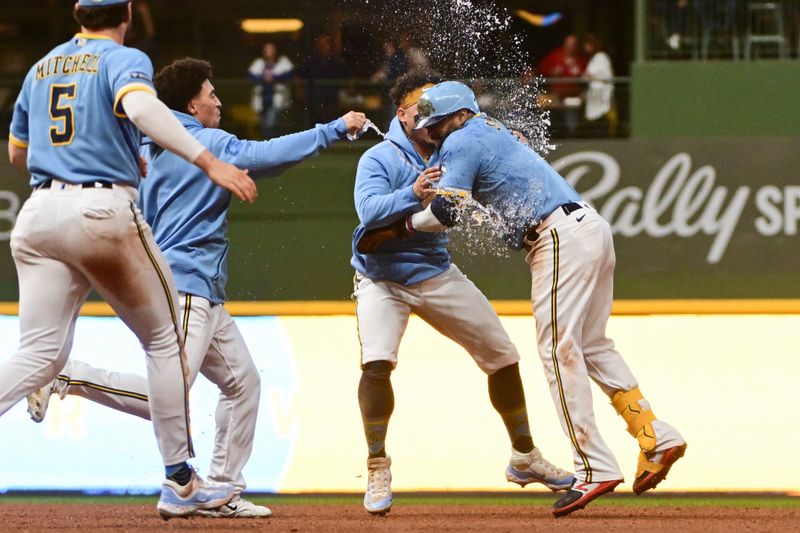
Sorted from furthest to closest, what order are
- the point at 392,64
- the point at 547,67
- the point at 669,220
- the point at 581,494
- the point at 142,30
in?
the point at 142,30 → the point at 547,67 → the point at 669,220 → the point at 392,64 → the point at 581,494

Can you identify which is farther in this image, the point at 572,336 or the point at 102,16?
the point at 572,336

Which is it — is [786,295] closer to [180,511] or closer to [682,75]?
[682,75]

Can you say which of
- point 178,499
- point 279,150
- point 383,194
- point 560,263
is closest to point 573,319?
point 560,263

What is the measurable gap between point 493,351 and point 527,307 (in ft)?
19.6

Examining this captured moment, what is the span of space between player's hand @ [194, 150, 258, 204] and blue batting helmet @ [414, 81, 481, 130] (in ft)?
4.36

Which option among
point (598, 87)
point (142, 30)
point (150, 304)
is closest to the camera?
point (150, 304)

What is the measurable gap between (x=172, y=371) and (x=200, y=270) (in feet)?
2.53

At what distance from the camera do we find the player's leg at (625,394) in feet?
20.5

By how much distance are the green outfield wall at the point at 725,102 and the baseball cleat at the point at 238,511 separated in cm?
986

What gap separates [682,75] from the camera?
15.2m

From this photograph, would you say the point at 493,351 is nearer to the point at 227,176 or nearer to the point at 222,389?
the point at 222,389

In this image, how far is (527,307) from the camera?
12680 millimetres

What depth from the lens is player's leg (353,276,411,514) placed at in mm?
6418

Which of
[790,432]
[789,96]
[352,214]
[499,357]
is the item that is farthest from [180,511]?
[789,96]
